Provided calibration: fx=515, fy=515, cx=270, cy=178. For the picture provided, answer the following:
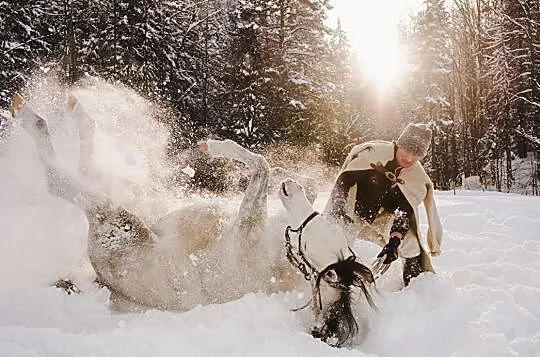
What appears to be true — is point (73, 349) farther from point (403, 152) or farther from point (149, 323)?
point (403, 152)

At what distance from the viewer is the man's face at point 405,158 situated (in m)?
4.27

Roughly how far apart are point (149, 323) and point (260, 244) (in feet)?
3.19

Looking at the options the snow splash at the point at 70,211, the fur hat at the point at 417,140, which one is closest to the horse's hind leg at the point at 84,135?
the snow splash at the point at 70,211

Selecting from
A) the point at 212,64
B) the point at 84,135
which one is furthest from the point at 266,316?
the point at 212,64

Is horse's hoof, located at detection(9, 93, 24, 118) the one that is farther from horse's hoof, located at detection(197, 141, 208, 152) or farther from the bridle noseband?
the bridle noseband

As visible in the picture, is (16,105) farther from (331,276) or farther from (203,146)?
(331,276)

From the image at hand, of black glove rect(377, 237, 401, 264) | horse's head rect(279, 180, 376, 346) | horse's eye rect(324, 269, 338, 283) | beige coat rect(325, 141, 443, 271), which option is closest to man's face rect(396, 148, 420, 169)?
beige coat rect(325, 141, 443, 271)

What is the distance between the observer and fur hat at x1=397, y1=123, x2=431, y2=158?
4219 millimetres

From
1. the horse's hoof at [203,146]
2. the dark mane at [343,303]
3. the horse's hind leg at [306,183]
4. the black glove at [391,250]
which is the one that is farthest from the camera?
the horse's hind leg at [306,183]

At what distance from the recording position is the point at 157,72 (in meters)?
19.9

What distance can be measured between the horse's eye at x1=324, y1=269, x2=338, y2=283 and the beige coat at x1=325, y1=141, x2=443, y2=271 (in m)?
1.18

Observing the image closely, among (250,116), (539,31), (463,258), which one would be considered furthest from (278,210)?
(539,31)

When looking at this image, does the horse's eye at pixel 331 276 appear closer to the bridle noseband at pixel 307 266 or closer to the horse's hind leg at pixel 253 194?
the bridle noseband at pixel 307 266

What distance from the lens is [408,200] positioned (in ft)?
15.1
